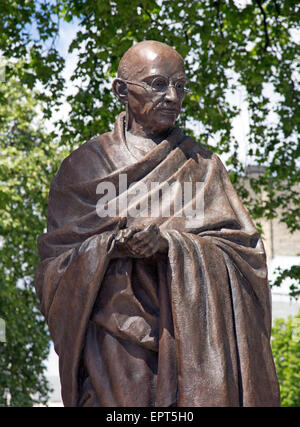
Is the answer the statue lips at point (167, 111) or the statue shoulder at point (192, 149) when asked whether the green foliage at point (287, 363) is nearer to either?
the statue shoulder at point (192, 149)

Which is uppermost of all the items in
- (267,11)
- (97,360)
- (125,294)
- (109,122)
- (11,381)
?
(267,11)

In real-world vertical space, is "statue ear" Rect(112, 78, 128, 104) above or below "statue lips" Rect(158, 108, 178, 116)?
above

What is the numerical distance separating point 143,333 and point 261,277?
2.35ft

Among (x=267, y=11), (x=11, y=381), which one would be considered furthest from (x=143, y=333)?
(x=11, y=381)

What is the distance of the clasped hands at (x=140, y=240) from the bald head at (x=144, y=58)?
1.02 m

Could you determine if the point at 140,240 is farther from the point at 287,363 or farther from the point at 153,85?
the point at 287,363

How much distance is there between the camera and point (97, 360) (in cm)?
461

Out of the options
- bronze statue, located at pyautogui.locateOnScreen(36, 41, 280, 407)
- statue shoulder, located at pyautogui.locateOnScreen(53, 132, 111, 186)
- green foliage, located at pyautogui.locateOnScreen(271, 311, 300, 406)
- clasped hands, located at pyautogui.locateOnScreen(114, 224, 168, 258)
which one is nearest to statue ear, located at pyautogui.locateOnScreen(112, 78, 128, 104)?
bronze statue, located at pyautogui.locateOnScreen(36, 41, 280, 407)

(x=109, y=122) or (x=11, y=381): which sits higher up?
(x=109, y=122)

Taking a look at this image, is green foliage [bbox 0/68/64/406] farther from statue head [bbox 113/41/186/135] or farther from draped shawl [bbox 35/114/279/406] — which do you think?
draped shawl [bbox 35/114/279/406]

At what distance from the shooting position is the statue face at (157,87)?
502 cm

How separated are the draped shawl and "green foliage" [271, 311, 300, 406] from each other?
50.0 feet

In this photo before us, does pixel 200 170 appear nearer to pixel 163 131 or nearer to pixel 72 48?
pixel 163 131

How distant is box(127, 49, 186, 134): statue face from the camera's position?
5023mm
